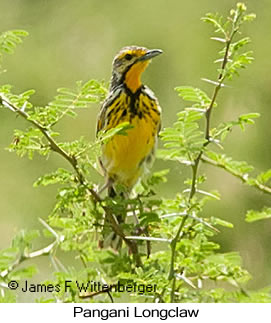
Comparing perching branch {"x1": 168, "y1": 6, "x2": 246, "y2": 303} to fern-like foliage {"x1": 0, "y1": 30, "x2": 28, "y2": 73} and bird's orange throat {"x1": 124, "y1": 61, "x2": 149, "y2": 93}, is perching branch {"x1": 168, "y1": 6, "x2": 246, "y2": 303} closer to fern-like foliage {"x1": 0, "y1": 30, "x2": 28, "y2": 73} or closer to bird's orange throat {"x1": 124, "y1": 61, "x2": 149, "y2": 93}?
fern-like foliage {"x1": 0, "y1": 30, "x2": 28, "y2": 73}

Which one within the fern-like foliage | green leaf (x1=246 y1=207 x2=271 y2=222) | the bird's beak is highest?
the bird's beak

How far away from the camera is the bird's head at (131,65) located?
2840 millimetres

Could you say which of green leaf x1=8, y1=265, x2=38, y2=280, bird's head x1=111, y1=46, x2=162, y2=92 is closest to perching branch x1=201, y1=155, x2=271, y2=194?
green leaf x1=8, y1=265, x2=38, y2=280

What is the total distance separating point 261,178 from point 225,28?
26cm

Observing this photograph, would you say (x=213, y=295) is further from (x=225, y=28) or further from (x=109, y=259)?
(x=225, y=28)

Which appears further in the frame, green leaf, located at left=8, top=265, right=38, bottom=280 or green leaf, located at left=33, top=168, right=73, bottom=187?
green leaf, located at left=33, top=168, right=73, bottom=187

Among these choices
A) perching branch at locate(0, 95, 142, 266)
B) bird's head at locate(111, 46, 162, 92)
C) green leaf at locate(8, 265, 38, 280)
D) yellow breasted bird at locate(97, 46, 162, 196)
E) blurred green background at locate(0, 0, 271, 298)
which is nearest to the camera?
green leaf at locate(8, 265, 38, 280)

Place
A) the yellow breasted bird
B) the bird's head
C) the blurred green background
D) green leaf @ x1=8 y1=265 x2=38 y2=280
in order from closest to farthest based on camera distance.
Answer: green leaf @ x1=8 y1=265 x2=38 y2=280 → the yellow breasted bird → the bird's head → the blurred green background

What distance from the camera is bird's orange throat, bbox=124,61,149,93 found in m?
2.86

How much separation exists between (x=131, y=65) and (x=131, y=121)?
0.22m

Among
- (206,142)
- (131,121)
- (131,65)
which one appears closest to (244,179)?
(206,142)

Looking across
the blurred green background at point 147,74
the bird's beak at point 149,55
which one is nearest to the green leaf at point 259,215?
the bird's beak at point 149,55

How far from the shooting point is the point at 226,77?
1.47 m
